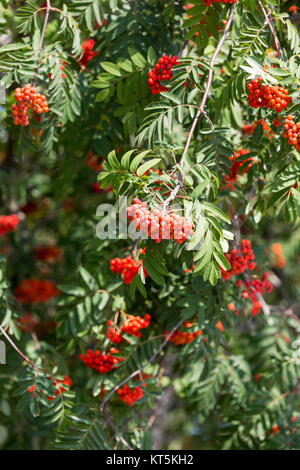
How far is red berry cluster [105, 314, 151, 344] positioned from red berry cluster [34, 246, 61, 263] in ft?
6.97

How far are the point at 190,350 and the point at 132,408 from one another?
0.50m

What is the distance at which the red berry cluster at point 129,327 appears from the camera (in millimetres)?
2689

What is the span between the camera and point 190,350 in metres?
2.84

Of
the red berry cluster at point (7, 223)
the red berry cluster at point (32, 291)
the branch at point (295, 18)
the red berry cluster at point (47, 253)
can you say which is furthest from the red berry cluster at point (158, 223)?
the red berry cluster at point (47, 253)

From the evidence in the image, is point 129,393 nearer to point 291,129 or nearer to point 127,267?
point 127,267

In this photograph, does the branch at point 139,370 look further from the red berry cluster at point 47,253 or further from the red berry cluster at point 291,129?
the red berry cluster at point 47,253

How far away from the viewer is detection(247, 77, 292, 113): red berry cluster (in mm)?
2117

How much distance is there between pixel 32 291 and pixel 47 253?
0.52 meters

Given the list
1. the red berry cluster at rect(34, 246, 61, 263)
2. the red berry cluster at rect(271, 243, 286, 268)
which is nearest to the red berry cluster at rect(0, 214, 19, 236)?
the red berry cluster at rect(34, 246, 61, 263)

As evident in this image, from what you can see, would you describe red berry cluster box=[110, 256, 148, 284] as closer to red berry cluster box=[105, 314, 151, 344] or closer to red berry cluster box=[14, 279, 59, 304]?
red berry cluster box=[105, 314, 151, 344]

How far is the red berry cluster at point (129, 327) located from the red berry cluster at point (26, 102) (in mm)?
1048

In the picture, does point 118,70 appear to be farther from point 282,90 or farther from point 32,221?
point 32,221

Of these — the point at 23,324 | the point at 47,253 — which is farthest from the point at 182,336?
the point at 47,253

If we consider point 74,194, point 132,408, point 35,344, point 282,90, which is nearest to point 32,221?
point 74,194
